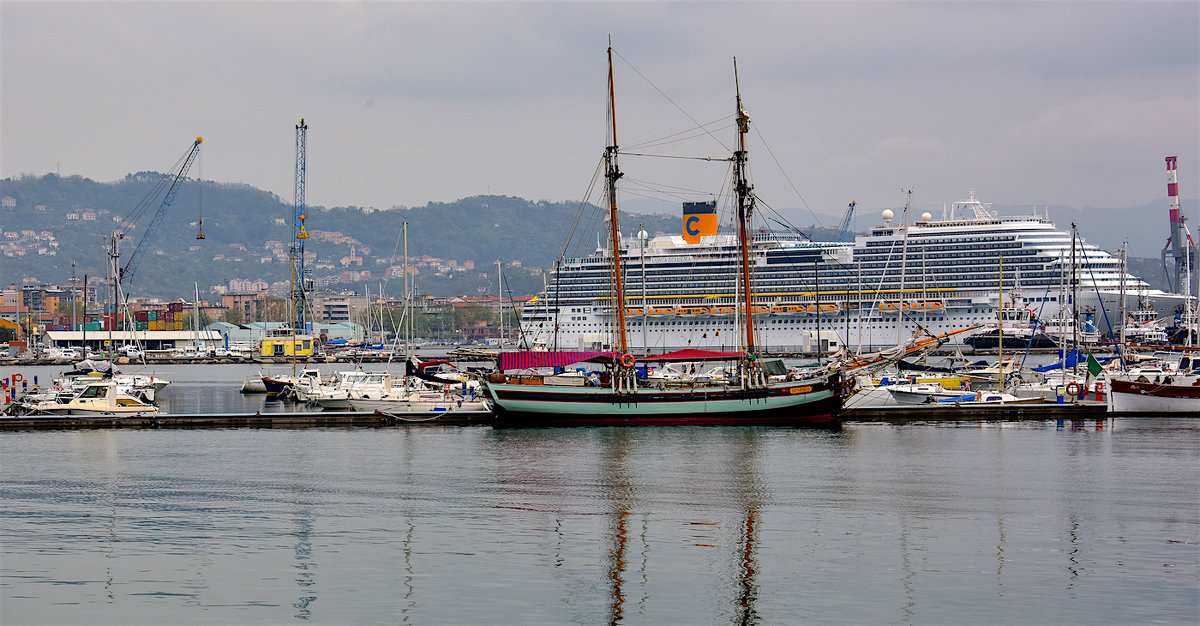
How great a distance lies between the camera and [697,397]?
37.1 m

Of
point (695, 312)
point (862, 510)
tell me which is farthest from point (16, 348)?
point (862, 510)

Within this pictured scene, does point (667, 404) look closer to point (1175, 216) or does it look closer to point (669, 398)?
point (669, 398)

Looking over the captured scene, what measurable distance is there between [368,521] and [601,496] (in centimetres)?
485

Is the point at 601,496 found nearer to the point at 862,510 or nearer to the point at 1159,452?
the point at 862,510

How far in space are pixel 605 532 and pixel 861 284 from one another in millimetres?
70795

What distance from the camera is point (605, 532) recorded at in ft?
64.9

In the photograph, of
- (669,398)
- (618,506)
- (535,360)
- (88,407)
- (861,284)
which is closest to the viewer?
(618,506)

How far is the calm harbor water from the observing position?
1527 centimetres

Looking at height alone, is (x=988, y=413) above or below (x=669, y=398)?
below

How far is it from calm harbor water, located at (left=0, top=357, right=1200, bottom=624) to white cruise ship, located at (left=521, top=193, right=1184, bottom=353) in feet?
182

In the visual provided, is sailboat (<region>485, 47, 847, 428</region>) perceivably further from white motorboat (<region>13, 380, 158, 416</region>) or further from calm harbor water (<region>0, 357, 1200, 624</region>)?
white motorboat (<region>13, 380, 158, 416</region>)

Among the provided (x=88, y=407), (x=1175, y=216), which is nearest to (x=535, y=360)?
(x=88, y=407)

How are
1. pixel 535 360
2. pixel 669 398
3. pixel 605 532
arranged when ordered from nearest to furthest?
pixel 605 532, pixel 669 398, pixel 535 360

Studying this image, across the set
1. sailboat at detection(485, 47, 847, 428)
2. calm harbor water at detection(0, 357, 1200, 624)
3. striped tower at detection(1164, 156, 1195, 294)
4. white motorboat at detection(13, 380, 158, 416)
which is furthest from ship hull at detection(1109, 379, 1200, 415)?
striped tower at detection(1164, 156, 1195, 294)
